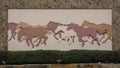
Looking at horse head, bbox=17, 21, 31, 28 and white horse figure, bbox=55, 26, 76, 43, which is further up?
horse head, bbox=17, 21, 31, 28

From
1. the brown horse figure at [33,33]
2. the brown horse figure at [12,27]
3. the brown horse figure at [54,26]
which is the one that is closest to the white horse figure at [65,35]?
the brown horse figure at [54,26]

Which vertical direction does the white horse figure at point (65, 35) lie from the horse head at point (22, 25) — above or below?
below

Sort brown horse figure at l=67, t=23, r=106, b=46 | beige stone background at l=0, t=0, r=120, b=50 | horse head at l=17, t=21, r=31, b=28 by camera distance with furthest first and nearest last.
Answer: brown horse figure at l=67, t=23, r=106, b=46
horse head at l=17, t=21, r=31, b=28
beige stone background at l=0, t=0, r=120, b=50

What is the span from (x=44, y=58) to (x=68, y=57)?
137 cm

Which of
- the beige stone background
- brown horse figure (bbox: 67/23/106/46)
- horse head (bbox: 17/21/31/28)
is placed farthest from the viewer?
brown horse figure (bbox: 67/23/106/46)

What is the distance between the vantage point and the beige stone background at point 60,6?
88.5 ft

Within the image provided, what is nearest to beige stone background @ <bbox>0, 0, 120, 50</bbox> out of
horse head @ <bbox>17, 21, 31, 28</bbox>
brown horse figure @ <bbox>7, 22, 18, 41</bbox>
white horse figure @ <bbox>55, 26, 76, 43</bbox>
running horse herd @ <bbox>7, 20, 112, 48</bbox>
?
brown horse figure @ <bbox>7, 22, 18, 41</bbox>

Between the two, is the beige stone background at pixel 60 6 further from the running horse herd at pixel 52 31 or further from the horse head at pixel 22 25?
the horse head at pixel 22 25

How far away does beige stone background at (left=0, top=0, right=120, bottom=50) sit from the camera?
26984mm

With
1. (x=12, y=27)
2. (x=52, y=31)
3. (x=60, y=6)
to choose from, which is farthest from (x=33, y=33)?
(x=60, y=6)

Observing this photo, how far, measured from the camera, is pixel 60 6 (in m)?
27.2

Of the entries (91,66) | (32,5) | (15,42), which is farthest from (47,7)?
(91,66)

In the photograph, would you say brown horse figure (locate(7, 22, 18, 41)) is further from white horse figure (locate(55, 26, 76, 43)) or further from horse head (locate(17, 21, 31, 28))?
white horse figure (locate(55, 26, 76, 43))

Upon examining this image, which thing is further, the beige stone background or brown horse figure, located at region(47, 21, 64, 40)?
brown horse figure, located at region(47, 21, 64, 40)
